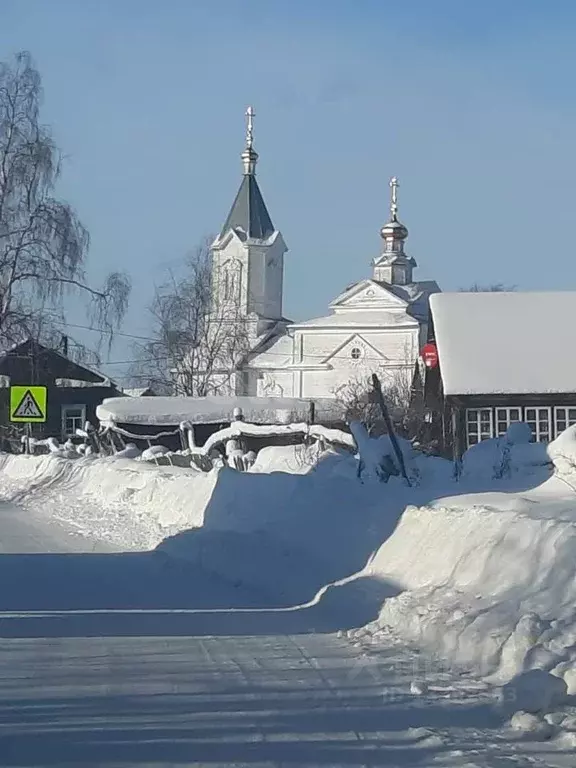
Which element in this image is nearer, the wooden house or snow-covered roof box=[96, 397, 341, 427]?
the wooden house

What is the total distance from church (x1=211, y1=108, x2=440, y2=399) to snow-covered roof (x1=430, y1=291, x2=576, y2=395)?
3407cm

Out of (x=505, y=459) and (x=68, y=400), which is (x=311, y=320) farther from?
(x=505, y=459)

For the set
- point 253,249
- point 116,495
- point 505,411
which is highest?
point 253,249

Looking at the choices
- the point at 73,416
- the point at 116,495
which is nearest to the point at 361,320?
the point at 73,416

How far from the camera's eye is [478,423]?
3159 cm

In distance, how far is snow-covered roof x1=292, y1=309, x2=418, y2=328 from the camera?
75.1 m

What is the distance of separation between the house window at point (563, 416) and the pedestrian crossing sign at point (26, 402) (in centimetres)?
1395

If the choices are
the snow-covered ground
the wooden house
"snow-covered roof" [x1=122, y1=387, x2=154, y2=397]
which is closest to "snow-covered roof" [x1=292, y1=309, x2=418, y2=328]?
"snow-covered roof" [x1=122, y1=387, x2=154, y2=397]

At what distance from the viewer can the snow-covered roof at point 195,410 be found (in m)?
50.3

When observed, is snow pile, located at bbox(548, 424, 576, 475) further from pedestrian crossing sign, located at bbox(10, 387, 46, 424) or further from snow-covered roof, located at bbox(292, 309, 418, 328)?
snow-covered roof, located at bbox(292, 309, 418, 328)

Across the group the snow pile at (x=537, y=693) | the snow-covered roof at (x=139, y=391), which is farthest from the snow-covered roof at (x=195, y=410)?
the snow pile at (x=537, y=693)

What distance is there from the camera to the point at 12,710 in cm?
663

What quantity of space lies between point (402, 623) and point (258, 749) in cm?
350

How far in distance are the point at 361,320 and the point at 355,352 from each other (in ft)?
7.54
